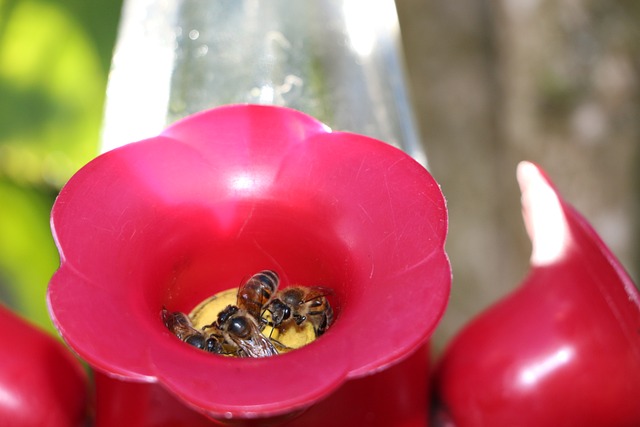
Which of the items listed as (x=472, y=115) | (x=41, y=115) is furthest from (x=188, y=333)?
(x=472, y=115)

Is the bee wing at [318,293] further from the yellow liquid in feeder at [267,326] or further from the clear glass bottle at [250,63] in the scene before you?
the clear glass bottle at [250,63]

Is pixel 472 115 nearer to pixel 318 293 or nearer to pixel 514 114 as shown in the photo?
pixel 514 114

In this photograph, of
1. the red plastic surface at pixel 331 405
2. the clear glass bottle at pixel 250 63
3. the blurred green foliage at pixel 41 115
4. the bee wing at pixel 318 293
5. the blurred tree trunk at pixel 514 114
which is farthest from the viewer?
the blurred tree trunk at pixel 514 114

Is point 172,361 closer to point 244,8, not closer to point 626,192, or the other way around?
point 244,8

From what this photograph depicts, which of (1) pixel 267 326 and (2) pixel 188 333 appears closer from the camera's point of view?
(2) pixel 188 333

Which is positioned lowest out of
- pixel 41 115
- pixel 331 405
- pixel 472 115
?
pixel 472 115

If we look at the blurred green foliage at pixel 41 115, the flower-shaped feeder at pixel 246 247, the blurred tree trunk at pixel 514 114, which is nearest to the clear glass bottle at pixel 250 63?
the flower-shaped feeder at pixel 246 247

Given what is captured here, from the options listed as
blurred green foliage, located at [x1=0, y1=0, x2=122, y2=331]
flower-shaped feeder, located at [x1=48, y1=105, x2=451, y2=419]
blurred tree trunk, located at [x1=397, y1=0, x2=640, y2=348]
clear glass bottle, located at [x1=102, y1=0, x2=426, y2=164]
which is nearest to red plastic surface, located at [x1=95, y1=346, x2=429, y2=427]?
flower-shaped feeder, located at [x1=48, y1=105, x2=451, y2=419]
